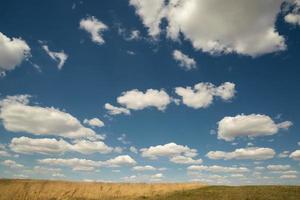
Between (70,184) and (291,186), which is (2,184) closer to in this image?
(70,184)

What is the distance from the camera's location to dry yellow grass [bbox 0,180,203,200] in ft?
157

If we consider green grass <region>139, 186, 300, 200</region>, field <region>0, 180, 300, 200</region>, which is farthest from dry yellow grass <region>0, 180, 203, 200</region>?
green grass <region>139, 186, 300, 200</region>

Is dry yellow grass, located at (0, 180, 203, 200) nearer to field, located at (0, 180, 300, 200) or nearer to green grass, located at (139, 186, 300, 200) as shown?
field, located at (0, 180, 300, 200)

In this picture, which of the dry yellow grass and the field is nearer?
the field

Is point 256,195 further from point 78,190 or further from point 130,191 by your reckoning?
point 78,190

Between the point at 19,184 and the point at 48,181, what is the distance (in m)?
4.95

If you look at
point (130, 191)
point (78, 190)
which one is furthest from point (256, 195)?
point (78, 190)

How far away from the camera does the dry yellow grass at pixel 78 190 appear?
→ 47744 millimetres

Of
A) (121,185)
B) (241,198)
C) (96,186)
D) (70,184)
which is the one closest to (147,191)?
(121,185)

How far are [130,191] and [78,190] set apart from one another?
9.43 meters

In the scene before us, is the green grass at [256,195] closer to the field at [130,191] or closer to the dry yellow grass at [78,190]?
the field at [130,191]

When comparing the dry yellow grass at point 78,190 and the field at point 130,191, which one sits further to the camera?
the dry yellow grass at point 78,190

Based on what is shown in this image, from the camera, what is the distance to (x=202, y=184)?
5675 centimetres

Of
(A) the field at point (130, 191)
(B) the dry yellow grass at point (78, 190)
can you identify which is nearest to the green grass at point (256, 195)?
(A) the field at point (130, 191)
